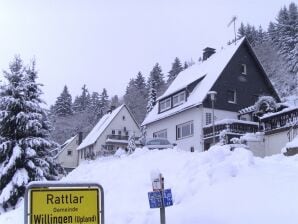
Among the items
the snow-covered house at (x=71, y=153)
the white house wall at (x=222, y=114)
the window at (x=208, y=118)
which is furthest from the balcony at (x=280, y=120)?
the snow-covered house at (x=71, y=153)

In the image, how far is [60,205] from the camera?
6.13 meters

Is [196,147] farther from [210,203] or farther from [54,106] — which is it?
[54,106]

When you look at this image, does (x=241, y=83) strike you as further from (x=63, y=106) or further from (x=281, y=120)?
Result: (x=63, y=106)

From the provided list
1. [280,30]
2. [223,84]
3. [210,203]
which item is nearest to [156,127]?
[223,84]

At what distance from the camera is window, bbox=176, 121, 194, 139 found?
41.3 meters

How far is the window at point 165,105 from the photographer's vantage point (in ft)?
151

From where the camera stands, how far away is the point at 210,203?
39.5 feet

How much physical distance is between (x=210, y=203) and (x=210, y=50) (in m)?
38.3

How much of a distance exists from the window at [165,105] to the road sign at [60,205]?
39695 millimetres

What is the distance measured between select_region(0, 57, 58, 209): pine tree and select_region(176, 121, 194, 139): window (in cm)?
1581

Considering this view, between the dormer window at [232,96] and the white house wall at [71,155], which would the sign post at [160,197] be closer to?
the dormer window at [232,96]

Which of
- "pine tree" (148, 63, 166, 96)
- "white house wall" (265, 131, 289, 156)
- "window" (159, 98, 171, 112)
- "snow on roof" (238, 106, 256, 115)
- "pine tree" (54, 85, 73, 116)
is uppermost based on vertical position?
"pine tree" (148, 63, 166, 96)

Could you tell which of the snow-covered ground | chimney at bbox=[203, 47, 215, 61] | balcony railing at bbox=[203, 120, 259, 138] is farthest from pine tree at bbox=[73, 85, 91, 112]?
the snow-covered ground

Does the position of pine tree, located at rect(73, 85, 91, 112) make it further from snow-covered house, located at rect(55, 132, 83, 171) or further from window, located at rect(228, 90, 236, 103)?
window, located at rect(228, 90, 236, 103)
